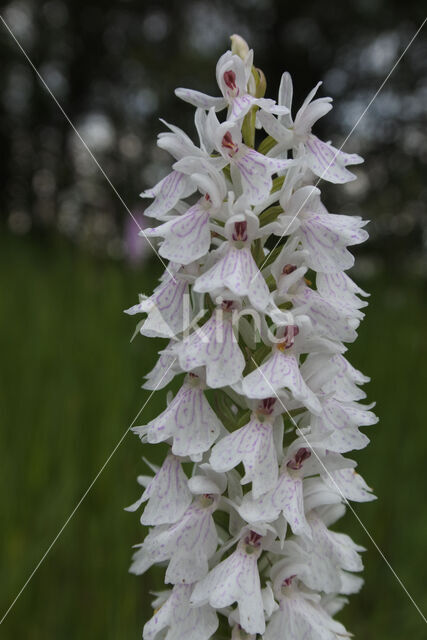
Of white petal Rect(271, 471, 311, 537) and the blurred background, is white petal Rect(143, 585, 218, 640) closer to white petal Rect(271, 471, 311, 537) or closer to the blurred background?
white petal Rect(271, 471, 311, 537)

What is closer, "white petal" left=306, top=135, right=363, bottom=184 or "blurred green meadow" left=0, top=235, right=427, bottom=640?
"white petal" left=306, top=135, right=363, bottom=184

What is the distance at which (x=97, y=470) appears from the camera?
2.86 meters

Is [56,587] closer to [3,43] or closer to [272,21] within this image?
[272,21]

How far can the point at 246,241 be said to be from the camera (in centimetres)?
128

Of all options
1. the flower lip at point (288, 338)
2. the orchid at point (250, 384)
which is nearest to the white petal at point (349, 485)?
the orchid at point (250, 384)

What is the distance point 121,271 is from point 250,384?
16.7ft

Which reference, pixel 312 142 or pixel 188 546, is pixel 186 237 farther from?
pixel 188 546

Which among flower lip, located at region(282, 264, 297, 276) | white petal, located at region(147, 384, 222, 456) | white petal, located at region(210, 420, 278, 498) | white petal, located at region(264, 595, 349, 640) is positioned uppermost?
flower lip, located at region(282, 264, 297, 276)

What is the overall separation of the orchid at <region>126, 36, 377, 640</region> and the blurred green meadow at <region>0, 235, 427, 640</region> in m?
0.75

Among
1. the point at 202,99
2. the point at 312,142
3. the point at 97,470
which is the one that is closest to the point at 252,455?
the point at 312,142

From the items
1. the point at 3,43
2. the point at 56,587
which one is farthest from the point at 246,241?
the point at 3,43

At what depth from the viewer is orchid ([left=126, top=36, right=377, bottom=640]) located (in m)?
1.19

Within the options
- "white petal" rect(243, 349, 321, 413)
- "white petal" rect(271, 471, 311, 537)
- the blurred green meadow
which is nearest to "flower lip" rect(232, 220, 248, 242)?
"white petal" rect(243, 349, 321, 413)

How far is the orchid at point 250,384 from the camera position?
1.19 meters
